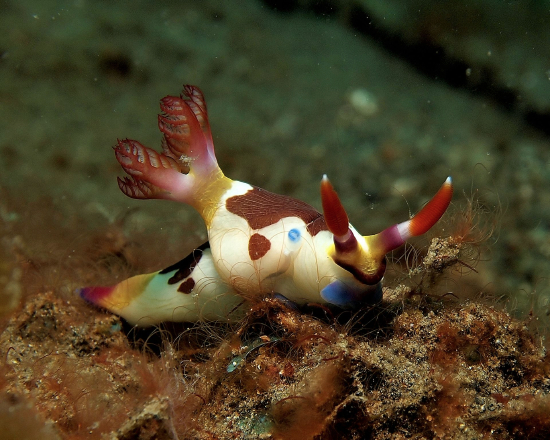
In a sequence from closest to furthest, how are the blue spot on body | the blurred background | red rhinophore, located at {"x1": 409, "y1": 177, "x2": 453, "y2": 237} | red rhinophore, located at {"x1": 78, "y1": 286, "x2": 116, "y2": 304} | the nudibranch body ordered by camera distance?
red rhinophore, located at {"x1": 409, "y1": 177, "x2": 453, "y2": 237}
the nudibranch body
the blue spot on body
red rhinophore, located at {"x1": 78, "y1": 286, "x2": 116, "y2": 304}
the blurred background

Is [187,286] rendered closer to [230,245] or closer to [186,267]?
[186,267]

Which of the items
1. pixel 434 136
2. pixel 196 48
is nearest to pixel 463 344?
pixel 434 136

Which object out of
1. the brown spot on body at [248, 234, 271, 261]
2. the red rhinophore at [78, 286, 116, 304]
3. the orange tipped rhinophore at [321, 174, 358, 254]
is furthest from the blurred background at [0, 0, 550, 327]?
the orange tipped rhinophore at [321, 174, 358, 254]

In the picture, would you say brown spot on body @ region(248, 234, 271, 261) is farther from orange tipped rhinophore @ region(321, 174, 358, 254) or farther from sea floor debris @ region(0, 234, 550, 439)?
orange tipped rhinophore @ region(321, 174, 358, 254)

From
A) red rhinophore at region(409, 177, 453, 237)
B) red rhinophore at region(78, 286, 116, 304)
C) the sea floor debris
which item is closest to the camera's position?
the sea floor debris

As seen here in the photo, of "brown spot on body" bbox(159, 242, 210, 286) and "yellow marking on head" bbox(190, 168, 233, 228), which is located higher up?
"yellow marking on head" bbox(190, 168, 233, 228)

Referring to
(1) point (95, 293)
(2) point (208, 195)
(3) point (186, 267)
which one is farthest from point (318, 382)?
(1) point (95, 293)

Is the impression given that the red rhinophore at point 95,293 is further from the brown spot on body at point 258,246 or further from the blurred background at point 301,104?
the brown spot on body at point 258,246
